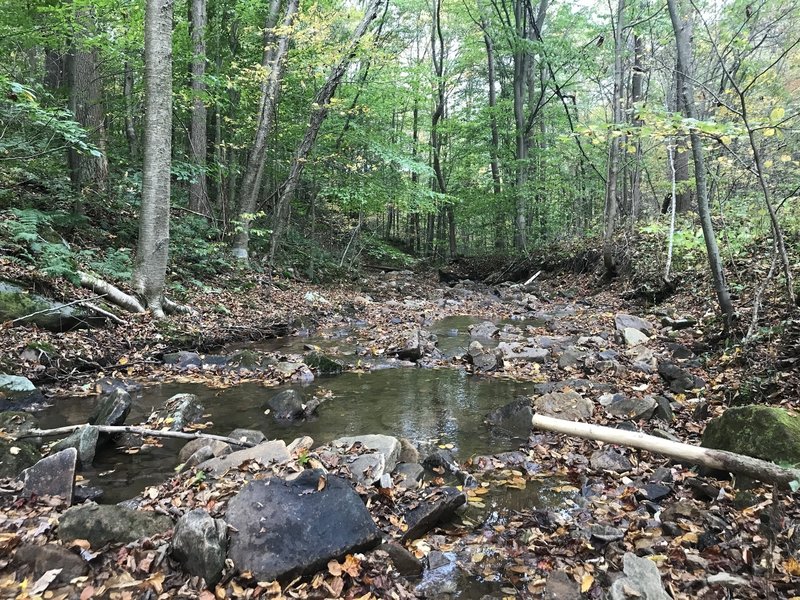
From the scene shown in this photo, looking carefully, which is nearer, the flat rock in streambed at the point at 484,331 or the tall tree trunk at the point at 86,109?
the flat rock in streambed at the point at 484,331

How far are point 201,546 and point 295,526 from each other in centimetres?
60

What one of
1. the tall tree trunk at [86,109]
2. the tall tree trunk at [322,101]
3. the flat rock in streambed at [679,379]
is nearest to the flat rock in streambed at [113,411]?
the flat rock in streambed at [679,379]

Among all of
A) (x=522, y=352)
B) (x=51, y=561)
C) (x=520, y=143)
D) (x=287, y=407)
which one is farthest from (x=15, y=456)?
(x=520, y=143)

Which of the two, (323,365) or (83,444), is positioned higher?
(323,365)

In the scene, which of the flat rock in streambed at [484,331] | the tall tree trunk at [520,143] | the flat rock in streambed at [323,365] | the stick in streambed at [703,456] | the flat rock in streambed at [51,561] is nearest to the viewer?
the flat rock in streambed at [51,561]

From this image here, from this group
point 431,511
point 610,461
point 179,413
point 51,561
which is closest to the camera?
point 51,561

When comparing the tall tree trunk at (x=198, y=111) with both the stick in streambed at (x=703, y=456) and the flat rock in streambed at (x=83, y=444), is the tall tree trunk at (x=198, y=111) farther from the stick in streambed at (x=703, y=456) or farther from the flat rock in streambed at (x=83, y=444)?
the stick in streambed at (x=703, y=456)

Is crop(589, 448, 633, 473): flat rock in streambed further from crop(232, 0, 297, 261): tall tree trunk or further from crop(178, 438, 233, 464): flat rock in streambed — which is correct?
crop(232, 0, 297, 261): tall tree trunk

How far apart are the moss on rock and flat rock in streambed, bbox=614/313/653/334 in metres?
5.78

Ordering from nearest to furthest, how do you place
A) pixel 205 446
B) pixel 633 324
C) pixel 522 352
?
pixel 205 446 < pixel 522 352 < pixel 633 324

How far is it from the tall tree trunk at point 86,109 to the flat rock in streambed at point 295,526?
11068 mm

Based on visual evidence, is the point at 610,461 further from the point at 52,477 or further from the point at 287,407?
the point at 52,477

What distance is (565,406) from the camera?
6.02 meters

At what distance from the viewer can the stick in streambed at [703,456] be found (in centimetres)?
335
